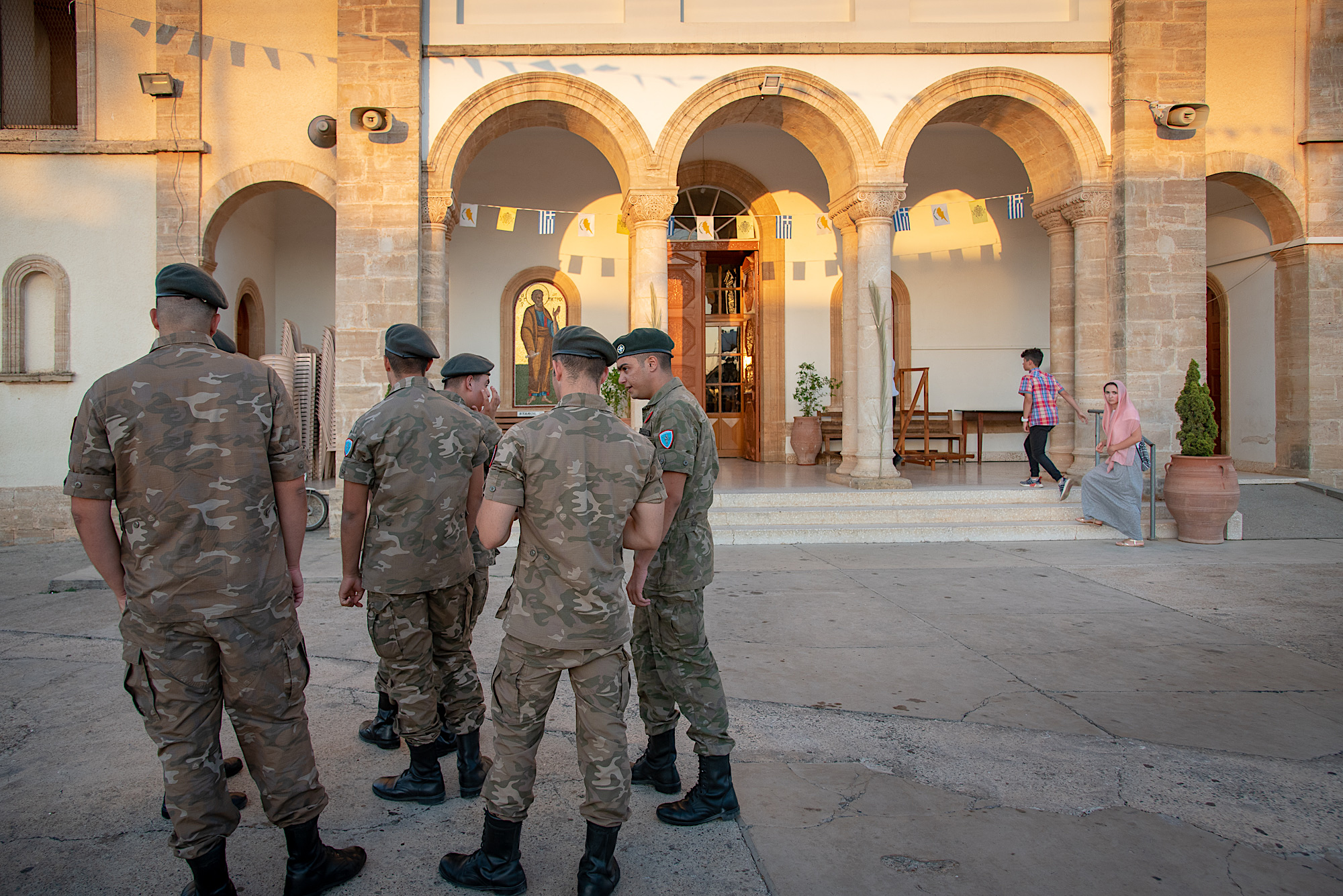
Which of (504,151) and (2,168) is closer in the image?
(2,168)

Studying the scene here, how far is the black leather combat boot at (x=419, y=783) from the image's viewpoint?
288 cm

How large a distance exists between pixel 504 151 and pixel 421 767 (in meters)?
12.2

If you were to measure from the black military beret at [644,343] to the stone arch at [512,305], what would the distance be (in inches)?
415

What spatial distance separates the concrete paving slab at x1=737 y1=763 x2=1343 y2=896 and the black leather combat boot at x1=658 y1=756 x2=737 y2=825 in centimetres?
9

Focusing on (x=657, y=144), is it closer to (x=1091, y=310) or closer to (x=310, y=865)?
(x=1091, y=310)

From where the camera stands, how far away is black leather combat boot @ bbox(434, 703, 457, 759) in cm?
310

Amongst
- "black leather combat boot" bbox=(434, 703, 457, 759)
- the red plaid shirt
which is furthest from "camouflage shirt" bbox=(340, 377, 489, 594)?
the red plaid shirt

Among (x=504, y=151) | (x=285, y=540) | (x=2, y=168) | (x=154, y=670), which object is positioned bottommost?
(x=154, y=670)

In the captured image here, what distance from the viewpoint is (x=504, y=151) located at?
43.5 ft

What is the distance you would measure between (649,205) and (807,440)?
4997 mm

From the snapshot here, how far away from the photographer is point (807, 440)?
42.7 ft

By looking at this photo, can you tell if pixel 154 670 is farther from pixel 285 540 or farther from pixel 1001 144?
pixel 1001 144

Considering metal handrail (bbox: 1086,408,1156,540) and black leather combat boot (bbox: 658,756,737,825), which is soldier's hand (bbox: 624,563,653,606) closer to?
black leather combat boot (bbox: 658,756,737,825)

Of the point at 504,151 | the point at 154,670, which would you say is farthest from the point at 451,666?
the point at 504,151
